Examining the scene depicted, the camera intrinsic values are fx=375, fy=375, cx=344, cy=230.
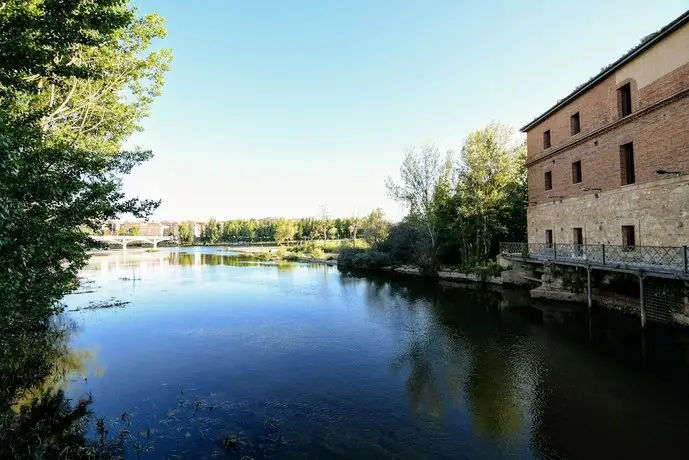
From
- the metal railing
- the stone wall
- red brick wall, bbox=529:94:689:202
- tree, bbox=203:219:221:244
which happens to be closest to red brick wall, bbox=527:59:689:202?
red brick wall, bbox=529:94:689:202

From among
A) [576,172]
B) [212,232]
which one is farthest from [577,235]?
[212,232]

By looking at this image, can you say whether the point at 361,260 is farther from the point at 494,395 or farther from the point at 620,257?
the point at 494,395

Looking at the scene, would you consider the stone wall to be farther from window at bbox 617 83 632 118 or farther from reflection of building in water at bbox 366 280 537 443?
reflection of building in water at bbox 366 280 537 443

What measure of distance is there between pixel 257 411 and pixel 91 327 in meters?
12.1

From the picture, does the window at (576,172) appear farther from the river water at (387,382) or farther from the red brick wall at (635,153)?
the river water at (387,382)

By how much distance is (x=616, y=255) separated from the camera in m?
16.4

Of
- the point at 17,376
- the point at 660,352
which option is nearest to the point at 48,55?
the point at 17,376

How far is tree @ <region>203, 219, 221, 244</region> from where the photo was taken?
11750cm

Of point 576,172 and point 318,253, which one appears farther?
point 318,253

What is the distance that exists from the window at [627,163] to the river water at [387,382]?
241 inches

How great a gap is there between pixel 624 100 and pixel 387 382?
53.9 feet

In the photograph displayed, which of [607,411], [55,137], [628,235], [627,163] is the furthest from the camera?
[627,163]

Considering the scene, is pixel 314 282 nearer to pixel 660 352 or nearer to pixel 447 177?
pixel 447 177

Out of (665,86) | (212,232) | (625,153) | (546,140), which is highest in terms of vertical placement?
(546,140)
